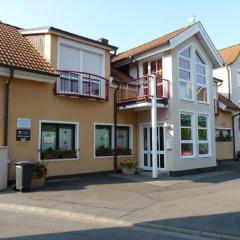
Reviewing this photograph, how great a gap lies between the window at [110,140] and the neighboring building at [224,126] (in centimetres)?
775

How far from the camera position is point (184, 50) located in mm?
18766

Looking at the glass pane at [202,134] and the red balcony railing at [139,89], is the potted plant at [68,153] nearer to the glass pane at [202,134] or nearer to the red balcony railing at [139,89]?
the red balcony railing at [139,89]

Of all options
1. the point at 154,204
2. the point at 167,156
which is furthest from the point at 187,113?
the point at 154,204

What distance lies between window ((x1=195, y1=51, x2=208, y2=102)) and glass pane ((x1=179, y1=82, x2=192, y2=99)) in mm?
748

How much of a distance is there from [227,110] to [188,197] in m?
14.6

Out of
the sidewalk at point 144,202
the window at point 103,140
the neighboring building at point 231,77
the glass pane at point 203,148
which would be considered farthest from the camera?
Answer: the neighboring building at point 231,77

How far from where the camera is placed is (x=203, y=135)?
19.5 meters

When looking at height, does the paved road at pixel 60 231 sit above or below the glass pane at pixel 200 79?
below

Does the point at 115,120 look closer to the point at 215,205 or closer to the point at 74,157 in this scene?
the point at 74,157

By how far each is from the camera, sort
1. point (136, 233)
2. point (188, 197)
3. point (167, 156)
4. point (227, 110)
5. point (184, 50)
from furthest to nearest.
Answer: point (227, 110)
point (184, 50)
point (167, 156)
point (188, 197)
point (136, 233)

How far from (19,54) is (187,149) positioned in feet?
29.6

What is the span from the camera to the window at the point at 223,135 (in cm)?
2434

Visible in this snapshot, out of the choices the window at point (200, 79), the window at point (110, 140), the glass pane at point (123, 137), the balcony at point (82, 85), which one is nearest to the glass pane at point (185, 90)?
the window at point (200, 79)

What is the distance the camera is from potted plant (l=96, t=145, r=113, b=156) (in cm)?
1702
